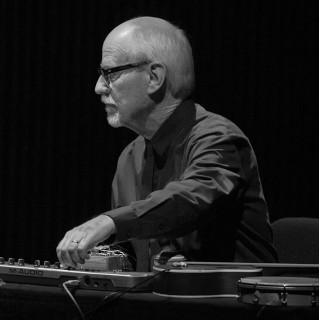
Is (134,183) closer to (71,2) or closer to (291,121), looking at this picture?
(291,121)

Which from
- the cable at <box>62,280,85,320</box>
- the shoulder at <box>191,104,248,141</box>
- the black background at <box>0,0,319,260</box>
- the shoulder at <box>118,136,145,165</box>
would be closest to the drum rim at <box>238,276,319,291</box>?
the cable at <box>62,280,85,320</box>

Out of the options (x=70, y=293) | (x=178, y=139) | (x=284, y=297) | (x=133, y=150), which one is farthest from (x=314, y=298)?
(x=133, y=150)

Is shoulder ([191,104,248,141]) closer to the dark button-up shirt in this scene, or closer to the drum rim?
the dark button-up shirt

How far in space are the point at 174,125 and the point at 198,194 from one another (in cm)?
41

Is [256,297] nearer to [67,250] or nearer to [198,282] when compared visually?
[198,282]

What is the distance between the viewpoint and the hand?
150 centimetres

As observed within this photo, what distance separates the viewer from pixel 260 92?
129 inches

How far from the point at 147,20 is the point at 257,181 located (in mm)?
503

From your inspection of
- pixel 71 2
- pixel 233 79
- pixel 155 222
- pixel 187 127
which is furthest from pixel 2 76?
pixel 155 222

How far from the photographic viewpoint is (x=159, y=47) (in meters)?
2.02

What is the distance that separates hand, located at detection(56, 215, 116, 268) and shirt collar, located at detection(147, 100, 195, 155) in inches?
21.9

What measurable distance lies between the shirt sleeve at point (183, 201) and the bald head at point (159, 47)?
0.91 ft

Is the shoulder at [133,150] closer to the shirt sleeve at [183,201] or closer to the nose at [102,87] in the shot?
the nose at [102,87]

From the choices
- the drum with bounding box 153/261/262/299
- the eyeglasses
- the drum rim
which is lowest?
the drum with bounding box 153/261/262/299
